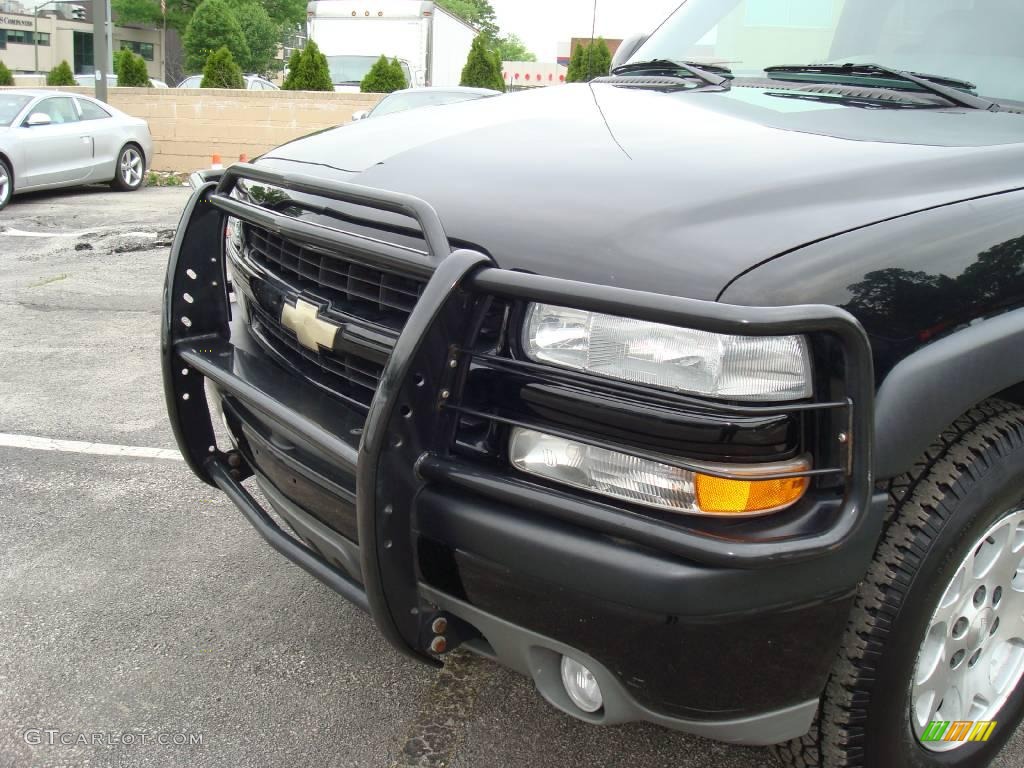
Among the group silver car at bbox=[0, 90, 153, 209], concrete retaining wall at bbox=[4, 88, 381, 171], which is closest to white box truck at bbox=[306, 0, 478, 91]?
concrete retaining wall at bbox=[4, 88, 381, 171]

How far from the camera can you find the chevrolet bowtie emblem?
1983 millimetres

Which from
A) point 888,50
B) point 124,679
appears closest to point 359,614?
point 124,679

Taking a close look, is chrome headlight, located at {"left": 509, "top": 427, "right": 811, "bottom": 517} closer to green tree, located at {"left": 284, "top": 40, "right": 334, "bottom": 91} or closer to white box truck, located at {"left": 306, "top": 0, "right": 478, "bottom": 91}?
green tree, located at {"left": 284, "top": 40, "right": 334, "bottom": 91}

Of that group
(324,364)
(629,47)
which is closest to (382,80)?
(629,47)

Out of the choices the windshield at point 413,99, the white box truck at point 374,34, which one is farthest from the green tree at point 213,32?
the windshield at point 413,99

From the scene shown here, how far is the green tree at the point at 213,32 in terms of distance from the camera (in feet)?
157

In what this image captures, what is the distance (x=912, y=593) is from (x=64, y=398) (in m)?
4.19

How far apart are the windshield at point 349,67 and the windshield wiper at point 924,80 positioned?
60.6 feet

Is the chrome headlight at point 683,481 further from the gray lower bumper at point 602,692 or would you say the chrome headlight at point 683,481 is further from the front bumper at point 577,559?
the gray lower bumper at point 602,692

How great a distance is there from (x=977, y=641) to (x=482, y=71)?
17.2 m

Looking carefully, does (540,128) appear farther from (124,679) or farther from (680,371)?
(124,679)

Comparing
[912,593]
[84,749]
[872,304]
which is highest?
[872,304]

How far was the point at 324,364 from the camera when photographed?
2098 millimetres

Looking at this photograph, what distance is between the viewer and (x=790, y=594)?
153cm
